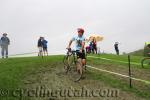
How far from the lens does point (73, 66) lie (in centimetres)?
2055

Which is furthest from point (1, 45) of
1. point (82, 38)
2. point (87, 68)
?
point (82, 38)

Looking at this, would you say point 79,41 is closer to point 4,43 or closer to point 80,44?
point 80,44

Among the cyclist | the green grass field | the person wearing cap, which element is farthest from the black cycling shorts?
the person wearing cap

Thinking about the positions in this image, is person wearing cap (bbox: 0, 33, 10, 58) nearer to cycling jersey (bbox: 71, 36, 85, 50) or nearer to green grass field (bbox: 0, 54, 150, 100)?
green grass field (bbox: 0, 54, 150, 100)

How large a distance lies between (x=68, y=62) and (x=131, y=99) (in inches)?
213

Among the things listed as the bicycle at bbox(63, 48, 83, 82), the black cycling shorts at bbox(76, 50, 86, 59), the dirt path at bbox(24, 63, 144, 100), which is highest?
the black cycling shorts at bbox(76, 50, 86, 59)

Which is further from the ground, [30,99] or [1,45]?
[1,45]

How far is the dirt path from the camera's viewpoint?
650 inches

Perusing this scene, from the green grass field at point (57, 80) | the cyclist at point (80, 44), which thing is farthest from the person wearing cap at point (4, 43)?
the cyclist at point (80, 44)

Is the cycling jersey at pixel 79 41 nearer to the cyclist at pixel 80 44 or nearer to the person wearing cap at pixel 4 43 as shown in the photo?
the cyclist at pixel 80 44

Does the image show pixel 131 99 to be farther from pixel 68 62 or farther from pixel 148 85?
pixel 68 62

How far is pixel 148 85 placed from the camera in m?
18.8

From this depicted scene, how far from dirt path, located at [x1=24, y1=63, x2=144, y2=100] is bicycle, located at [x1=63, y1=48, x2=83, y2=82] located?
0.31 metres

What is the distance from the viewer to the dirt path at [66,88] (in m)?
16.5
